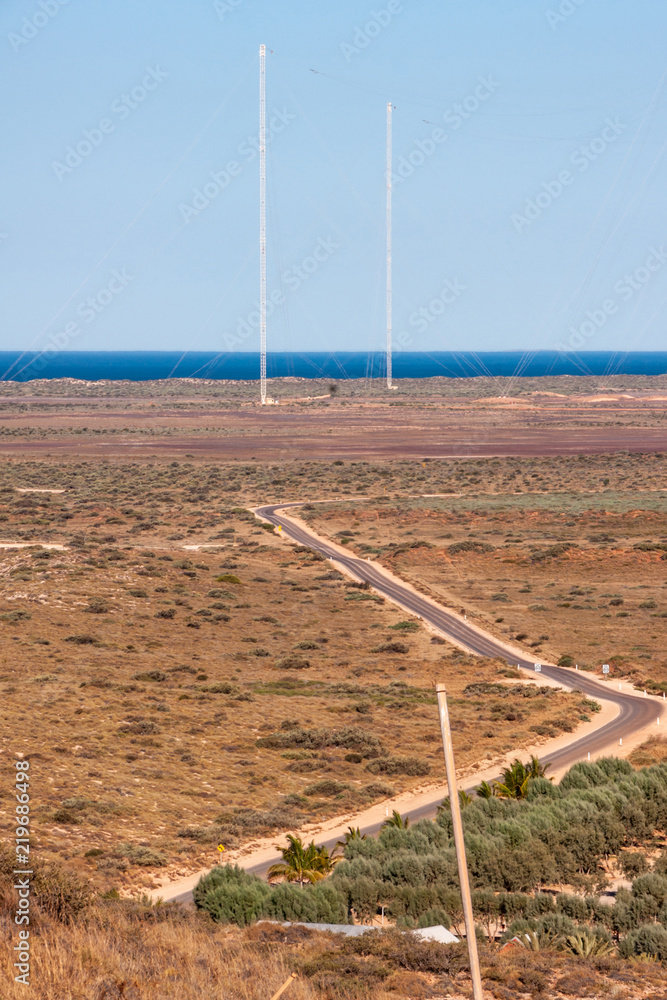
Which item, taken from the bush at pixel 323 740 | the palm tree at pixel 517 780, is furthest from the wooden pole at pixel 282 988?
the bush at pixel 323 740

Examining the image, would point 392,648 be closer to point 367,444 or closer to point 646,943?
point 646,943

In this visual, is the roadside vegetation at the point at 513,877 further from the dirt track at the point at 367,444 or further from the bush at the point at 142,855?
the dirt track at the point at 367,444

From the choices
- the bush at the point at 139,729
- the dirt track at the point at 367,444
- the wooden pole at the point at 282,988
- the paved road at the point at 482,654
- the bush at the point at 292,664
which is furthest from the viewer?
the dirt track at the point at 367,444

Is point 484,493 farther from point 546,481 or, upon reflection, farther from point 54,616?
point 54,616

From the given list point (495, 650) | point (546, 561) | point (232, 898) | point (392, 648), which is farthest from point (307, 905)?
point (546, 561)

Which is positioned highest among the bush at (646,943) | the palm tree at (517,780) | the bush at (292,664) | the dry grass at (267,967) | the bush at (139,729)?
the dry grass at (267,967)

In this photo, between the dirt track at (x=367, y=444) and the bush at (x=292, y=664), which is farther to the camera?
the dirt track at (x=367, y=444)
